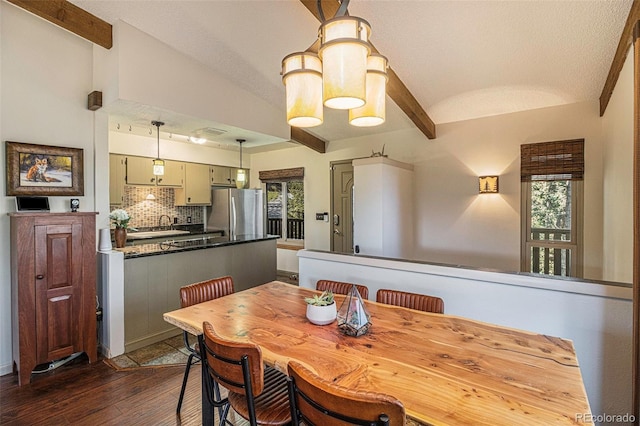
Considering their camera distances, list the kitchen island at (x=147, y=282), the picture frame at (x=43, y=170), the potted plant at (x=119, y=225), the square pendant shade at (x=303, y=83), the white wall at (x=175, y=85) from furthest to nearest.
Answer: the potted plant at (x=119, y=225)
the kitchen island at (x=147, y=282)
the white wall at (x=175, y=85)
the picture frame at (x=43, y=170)
the square pendant shade at (x=303, y=83)

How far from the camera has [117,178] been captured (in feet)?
15.4

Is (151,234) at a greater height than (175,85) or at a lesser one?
lesser

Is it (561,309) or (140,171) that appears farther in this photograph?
(140,171)

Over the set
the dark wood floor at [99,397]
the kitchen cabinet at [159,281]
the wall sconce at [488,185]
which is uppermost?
the wall sconce at [488,185]

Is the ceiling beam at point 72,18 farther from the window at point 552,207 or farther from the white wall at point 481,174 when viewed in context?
the window at point 552,207

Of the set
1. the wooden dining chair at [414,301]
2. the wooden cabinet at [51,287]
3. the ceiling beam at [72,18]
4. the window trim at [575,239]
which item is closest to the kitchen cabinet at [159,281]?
the wooden cabinet at [51,287]

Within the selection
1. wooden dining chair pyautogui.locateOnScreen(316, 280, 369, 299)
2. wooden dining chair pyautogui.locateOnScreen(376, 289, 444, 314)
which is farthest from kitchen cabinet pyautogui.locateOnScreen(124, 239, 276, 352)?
wooden dining chair pyautogui.locateOnScreen(376, 289, 444, 314)

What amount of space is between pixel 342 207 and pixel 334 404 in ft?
14.5

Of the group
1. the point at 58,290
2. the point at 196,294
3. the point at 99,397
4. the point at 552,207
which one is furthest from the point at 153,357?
the point at 552,207

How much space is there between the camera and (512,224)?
3.80 m

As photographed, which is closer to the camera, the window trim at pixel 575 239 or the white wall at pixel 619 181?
the white wall at pixel 619 181

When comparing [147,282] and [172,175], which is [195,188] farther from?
[147,282]

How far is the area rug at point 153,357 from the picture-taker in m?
2.81

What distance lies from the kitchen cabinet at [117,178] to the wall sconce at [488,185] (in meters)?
5.05
